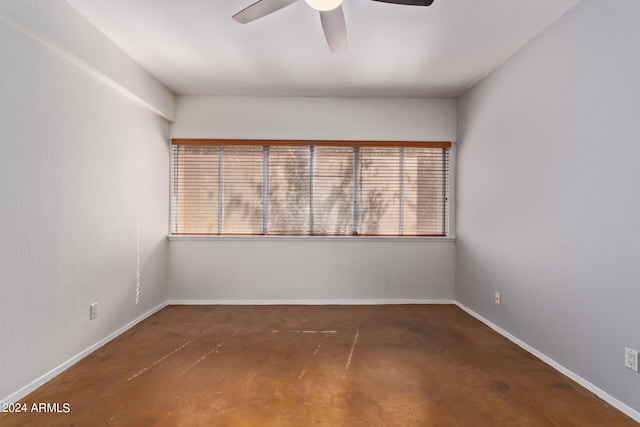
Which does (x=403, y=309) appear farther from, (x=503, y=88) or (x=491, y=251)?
(x=503, y=88)

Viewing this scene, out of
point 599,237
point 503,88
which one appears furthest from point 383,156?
point 599,237

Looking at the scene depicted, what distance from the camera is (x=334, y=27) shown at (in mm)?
2064

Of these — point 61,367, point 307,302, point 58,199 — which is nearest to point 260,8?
point 58,199

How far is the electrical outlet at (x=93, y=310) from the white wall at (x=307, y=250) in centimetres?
130

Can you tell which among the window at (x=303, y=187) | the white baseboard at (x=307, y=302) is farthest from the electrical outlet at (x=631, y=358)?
the window at (x=303, y=187)

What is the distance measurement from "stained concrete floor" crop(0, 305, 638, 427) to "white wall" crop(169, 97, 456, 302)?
28.7 inches

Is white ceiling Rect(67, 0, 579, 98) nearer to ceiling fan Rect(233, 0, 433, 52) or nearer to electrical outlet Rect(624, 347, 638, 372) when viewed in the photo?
ceiling fan Rect(233, 0, 433, 52)

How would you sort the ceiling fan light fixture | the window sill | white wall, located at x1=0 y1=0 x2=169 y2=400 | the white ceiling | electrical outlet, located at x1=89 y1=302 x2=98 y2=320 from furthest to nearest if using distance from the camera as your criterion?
1. the window sill
2. electrical outlet, located at x1=89 y1=302 x2=98 y2=320
3. the white ceiling
4. white wall, located at x1=0 y1=0 x2=169 y2=400
5. the ceiling fan light fixture

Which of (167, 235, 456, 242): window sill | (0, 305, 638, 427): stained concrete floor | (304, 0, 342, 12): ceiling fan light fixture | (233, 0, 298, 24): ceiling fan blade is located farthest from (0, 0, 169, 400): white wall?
(304, 0, 342, 12): ceiling fan light fixture

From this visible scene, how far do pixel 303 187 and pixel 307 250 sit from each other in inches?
30.9

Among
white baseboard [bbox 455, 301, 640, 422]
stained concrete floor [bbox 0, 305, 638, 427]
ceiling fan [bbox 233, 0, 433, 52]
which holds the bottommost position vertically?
stained concrete floor [bbox 0, 305, 638, 427]

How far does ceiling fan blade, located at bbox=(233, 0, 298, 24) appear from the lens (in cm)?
182

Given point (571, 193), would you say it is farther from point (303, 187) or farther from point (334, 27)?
point (303, 187)

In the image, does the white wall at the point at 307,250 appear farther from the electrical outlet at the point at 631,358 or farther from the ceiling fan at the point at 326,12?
the electrical outlet at the point at 631,358
